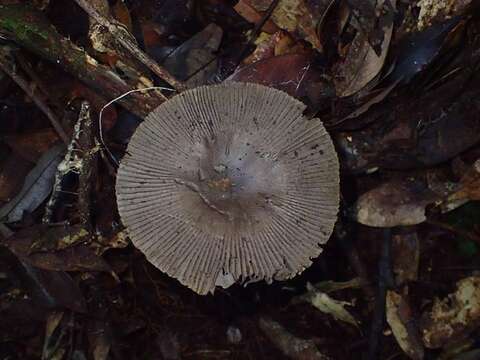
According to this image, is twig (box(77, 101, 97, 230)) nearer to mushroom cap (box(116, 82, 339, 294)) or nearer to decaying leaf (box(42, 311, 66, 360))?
mushroom cap (box(116, 82, 339, 294))

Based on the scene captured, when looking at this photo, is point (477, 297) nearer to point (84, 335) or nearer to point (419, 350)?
point (419, 350)

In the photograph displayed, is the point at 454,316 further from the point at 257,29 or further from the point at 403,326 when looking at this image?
the point at 257,29

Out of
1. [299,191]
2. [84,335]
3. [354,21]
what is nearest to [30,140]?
[84,335]

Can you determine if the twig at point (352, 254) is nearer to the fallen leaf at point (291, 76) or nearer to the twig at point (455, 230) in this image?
the twig at point (455, 230)

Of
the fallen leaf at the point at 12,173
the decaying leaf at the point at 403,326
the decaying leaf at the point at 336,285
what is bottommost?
the decaying leaf at the point at 403,326

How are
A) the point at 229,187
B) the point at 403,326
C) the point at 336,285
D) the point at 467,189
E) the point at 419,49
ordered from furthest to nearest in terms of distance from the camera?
the point at 336,285 → the point at 403,326 → the point at 467,189 → the point at 419,49 → the point at 229,187

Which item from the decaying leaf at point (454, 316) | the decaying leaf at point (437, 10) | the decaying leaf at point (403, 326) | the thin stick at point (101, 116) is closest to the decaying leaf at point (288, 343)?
the decaying leaf at point (403, 326)

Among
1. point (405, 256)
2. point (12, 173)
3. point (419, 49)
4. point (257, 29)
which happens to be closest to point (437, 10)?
point (419, 49)
